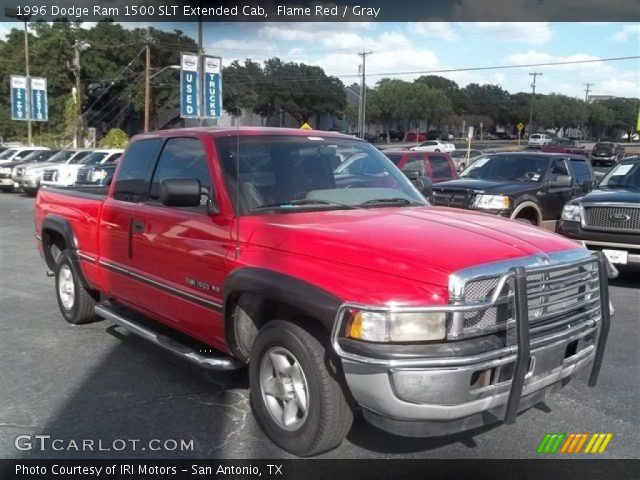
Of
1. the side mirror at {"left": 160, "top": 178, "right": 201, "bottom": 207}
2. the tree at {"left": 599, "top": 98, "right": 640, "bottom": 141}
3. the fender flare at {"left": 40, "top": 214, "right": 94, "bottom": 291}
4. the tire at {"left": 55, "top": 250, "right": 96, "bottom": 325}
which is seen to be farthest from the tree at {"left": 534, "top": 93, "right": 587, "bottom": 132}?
the side mirror at {"left": 160, "top": 178, "right": 201, "bottom": 207}

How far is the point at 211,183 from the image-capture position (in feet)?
13.9

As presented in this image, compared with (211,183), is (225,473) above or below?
below

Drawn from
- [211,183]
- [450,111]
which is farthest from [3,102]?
[211,183]

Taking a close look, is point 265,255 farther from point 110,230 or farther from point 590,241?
point 590,241

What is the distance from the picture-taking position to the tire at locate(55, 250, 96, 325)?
241 inches

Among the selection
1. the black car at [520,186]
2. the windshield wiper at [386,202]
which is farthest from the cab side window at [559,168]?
the windshield wiper at [386,202]

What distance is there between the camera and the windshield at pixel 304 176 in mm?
4172

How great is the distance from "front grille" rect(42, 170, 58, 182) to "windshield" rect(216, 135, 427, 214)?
695 inches

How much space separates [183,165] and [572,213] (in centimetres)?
603

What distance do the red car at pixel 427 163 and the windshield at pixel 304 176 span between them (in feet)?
30.2

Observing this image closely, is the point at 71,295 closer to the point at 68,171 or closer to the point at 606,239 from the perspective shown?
the point at 606,239

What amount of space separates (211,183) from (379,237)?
4.61 feet

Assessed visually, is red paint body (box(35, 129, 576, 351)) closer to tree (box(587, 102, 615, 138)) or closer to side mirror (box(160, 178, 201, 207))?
side mirror (box(160, 178, 201, 207))

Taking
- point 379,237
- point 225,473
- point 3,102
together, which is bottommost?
point 225,473
